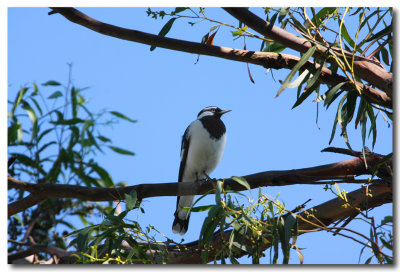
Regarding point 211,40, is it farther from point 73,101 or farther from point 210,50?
point 73,101

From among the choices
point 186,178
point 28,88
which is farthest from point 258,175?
point 28,88

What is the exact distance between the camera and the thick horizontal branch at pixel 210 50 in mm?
1446

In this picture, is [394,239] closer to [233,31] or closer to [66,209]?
[233,31]

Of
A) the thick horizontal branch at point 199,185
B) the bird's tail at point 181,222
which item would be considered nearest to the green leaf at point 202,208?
the thick horizontal branch at point 199,185

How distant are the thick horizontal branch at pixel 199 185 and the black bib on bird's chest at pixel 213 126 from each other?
66 cm

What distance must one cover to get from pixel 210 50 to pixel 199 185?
52 cm

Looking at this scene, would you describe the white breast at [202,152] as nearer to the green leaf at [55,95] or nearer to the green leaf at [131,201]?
the green leaf at [55,95]

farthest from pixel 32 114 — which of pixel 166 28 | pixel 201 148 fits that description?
pixel 166 28

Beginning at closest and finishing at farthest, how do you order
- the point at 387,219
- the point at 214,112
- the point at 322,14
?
the point at 387,219 < the point at 322,14 < the point at 214,112

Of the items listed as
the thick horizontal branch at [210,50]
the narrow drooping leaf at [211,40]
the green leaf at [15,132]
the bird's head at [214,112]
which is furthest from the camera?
the bird's head at [214,112]

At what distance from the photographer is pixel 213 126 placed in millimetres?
2525

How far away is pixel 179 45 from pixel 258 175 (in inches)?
16.6
